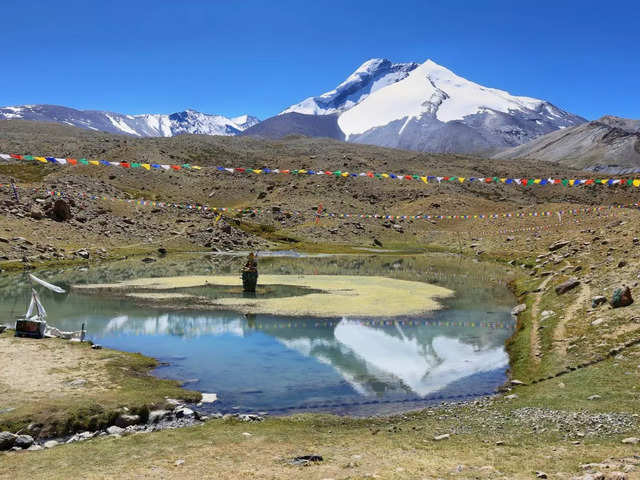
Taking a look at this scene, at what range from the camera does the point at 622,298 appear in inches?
1169

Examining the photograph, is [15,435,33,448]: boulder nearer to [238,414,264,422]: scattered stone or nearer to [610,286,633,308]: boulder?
[238,414,264,422]: scattered stone

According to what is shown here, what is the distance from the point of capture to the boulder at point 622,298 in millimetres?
29547

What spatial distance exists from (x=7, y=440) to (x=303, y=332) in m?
21.1

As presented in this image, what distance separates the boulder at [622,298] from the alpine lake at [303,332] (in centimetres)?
684

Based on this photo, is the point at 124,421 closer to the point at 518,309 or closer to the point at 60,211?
the point at 518,309

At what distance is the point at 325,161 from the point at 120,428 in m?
177

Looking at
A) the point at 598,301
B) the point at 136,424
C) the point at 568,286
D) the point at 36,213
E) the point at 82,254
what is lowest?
the point at 136,424

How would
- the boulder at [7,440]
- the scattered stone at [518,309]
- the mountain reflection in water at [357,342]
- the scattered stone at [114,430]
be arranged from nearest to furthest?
the boulder at [7,440] → the scattered stone at [114,430] → the mountain reflection in water at [357,342] → the scattered stone at [518,309]

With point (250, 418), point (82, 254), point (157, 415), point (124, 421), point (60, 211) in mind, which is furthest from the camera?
point (60, 211)

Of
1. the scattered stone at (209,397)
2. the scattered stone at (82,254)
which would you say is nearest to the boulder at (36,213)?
the scattered stone at (82,254)

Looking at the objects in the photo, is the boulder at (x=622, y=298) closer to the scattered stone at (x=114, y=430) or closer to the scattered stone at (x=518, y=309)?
the scattered stone at (x=518, y=309)

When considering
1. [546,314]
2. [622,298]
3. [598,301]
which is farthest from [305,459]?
[546,314]

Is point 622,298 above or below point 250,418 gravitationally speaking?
above

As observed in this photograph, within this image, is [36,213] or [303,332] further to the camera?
[36,213]
